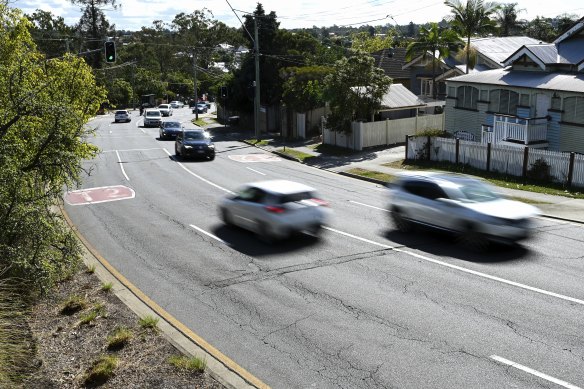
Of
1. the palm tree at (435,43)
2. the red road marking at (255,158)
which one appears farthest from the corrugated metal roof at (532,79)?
the red road marking at (255,158)

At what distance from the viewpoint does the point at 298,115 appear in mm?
45188

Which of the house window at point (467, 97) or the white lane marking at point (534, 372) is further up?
the house window at point (467, 97)

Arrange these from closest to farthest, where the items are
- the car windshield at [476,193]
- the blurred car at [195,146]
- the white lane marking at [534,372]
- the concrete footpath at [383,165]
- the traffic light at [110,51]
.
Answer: the white lane marking at [534,372] < the car windshield at [476,193] < the concrete footpath at [383,165] < the traffic light at [110,51] < the blurred car at [195,146]

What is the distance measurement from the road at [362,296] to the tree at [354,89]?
16.1 metres

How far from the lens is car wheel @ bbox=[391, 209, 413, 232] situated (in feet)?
57.1

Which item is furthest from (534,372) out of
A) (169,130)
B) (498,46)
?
(498,46)

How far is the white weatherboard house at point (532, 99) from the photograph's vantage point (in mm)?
29516

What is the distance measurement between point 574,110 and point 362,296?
21.3m

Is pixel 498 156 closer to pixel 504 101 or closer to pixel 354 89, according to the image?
pixel 504 101

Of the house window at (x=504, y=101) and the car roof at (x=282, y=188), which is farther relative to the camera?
the house window at (x=504, y=101)

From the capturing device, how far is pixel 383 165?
105 ft

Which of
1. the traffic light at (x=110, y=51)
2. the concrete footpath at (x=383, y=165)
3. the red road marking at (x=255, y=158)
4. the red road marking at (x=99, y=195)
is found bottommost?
the red road marking at (x=255, y=158)

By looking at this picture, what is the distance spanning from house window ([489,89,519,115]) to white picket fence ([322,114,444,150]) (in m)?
6.29

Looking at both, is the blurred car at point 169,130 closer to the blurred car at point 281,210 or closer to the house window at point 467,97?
the house window at point 467,97
